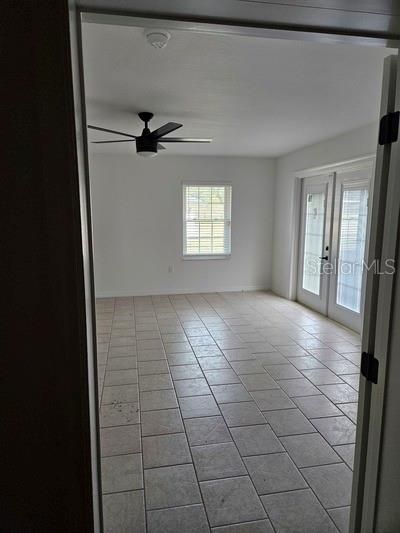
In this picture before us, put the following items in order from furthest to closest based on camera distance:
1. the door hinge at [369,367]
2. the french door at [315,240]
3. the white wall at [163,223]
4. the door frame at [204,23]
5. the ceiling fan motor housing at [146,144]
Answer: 1. the white wall at [163,223]
2. the french door at [315,240]
3. the ceiling fan motor housing at [146,144]
4. the door hinge at [369,367]
5. the door frame at [204,23]

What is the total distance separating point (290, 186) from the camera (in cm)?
613

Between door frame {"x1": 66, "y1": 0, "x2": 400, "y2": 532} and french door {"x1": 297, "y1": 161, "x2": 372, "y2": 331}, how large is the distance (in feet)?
11.3

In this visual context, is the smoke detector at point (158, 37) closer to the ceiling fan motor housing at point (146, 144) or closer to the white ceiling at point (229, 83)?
the white ceiling at point (229, 83)

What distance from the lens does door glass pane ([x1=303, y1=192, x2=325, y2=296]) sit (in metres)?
5.39

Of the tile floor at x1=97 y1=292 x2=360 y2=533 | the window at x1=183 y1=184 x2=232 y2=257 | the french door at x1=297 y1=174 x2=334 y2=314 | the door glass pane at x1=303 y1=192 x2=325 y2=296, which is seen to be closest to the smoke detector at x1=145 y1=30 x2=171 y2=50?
the tile floor at x1=97 y1=292 x2=360 y2=533

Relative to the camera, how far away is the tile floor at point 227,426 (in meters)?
1.85

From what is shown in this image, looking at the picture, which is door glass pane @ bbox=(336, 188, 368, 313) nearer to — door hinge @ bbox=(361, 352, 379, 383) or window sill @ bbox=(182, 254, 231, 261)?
window sill @ bbox=(182, 254, 231, 261)

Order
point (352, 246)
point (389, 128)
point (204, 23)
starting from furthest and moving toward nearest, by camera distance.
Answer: point (352, 246)
point (389, 128)
point (204, 23)

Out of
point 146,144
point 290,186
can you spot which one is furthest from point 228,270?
point 146,144

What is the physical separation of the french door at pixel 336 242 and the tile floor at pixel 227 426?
49cm

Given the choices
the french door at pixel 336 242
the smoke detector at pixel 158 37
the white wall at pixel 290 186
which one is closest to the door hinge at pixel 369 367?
the smoke detector at pixel 158 37

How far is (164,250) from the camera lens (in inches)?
259

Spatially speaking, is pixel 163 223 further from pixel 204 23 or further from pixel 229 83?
pixel 204 23

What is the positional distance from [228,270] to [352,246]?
8.91ft
